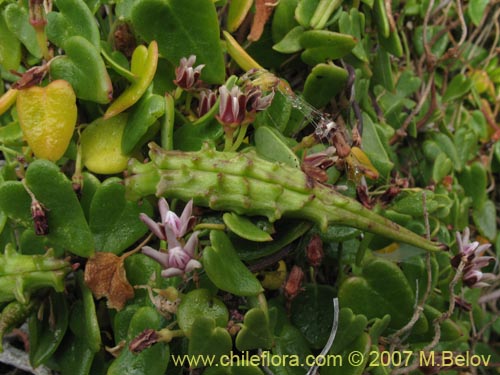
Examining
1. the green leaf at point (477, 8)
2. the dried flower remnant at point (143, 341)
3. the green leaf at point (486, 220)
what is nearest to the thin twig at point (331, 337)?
the dried flower remnant at point (143, 341)

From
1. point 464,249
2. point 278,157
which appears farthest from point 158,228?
point 464,249

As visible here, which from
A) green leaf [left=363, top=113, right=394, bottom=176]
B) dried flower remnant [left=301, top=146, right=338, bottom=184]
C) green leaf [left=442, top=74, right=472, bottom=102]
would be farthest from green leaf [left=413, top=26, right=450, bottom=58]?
dried flower remnant [left=301, top=146, right=338, bottom=184]

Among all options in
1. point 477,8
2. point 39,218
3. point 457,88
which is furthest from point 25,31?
point 477,8

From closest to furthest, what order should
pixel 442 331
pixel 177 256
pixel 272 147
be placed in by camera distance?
pixel 177 256
pixel 272 147
pixel 442 331

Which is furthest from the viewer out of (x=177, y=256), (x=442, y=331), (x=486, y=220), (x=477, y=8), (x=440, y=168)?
(x=477, y=8)

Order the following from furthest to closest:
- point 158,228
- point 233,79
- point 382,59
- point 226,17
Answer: point 382,59 → point 226,17 → point 233,79 → point 158,228

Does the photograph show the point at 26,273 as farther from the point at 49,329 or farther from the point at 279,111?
the point at 279,111

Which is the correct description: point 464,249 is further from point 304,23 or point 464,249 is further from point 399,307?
point 304,23
